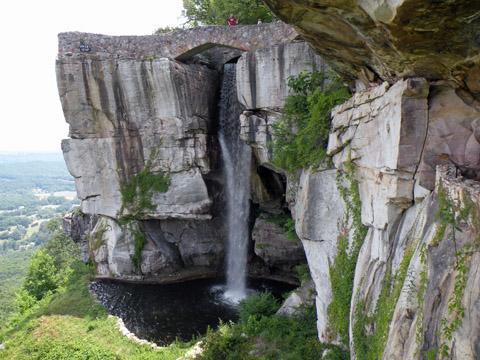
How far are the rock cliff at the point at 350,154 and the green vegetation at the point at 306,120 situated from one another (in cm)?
53

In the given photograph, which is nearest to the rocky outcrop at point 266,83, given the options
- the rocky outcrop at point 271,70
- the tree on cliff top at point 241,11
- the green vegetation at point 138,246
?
the rocky outcrop at point 271,70

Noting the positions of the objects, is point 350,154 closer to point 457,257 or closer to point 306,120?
point 306,120

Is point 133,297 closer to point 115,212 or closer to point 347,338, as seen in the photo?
point 115,212

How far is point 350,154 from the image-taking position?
23.1 ft

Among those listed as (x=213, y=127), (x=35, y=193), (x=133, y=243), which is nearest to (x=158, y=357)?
(x=133, y=243)

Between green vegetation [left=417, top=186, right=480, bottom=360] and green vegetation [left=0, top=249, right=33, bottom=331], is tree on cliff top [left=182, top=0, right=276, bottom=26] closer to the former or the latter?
green vegetation [left=417, top=186, right=480, bottom=360]

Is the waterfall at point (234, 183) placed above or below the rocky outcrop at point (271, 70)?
below

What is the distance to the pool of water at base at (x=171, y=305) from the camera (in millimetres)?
12023

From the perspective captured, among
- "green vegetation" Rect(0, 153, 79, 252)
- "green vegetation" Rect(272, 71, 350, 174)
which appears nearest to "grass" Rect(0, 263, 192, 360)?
"green vegetation" Rect(272, 71, 350, 174)

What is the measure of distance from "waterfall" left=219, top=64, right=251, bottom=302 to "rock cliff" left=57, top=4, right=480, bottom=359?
581 millimetres

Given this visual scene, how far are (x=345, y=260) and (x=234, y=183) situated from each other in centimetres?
894

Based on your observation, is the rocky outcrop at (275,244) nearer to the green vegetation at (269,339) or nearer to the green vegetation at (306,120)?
the green vegetation at (269,339)

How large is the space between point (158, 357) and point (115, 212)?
7636mm

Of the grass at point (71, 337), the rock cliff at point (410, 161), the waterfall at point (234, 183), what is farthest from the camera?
the waterfall at point (234, 183)
